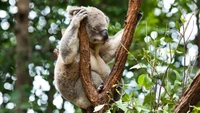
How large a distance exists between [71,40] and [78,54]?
10.3 inches

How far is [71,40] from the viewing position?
4484 mm

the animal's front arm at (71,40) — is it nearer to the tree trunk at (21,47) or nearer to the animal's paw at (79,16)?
the animal's paw at (79,16)

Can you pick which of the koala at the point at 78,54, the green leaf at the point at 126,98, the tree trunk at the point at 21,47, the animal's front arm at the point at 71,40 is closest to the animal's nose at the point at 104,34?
the koala at the point at 78,54

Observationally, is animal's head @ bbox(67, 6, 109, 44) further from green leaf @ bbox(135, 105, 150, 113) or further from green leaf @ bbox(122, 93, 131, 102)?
green leaf @ bbox(135, 105, 150, 113)

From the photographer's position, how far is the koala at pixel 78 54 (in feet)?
14.9

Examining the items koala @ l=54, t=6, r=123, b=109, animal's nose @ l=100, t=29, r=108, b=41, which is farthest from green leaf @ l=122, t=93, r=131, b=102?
animal's nose @ l=100, t=29, r=108, b=41

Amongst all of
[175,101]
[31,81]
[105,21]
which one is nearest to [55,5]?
[31,81]

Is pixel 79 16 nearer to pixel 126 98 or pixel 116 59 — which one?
pixel 116 59

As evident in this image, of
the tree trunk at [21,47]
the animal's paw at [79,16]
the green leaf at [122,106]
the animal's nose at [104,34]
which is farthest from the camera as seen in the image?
the animal's nose at [104,34]

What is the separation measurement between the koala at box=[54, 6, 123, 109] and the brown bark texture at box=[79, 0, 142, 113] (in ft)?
0.70

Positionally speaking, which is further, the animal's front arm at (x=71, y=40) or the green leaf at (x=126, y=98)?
the animal's front arm at (x=71, y=40)

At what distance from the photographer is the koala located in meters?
4.55

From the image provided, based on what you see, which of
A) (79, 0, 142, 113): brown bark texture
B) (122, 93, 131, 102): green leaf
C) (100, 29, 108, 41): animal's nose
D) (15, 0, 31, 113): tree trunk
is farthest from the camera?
(100, 29, 108, 41): animal's nose

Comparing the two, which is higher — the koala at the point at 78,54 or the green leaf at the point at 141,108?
the koala at the point at 78,54
